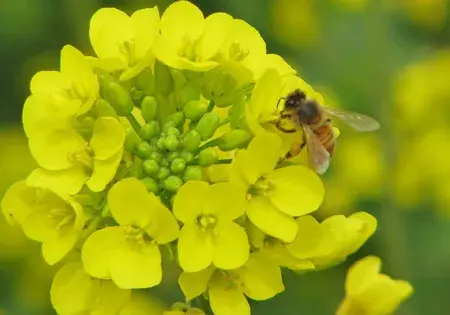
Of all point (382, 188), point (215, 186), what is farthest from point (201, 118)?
point (382, 188)

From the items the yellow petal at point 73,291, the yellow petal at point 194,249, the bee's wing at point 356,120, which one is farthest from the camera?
the bee's wing at point 356,120

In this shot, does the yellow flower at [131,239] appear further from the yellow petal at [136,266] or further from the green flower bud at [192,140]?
the green flower bud at [192,140]

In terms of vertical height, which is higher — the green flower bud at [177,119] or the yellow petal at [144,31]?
the yellow petal at [144,31]

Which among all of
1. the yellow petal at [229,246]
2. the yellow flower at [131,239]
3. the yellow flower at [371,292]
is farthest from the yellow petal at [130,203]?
the yellow flower at [371,292]

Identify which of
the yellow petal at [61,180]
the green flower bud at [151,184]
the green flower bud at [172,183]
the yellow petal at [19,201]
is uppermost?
the green flower bud at [172,183]

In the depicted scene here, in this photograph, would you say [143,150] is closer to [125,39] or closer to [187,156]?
[187,156]

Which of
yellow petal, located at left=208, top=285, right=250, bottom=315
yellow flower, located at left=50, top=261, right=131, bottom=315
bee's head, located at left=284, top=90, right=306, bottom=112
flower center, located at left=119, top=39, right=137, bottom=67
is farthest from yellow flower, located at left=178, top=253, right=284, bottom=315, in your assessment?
flower center, located at left=119, top=39, right=137, bottom=67

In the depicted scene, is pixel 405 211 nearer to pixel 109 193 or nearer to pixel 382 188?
pixel 382 188
